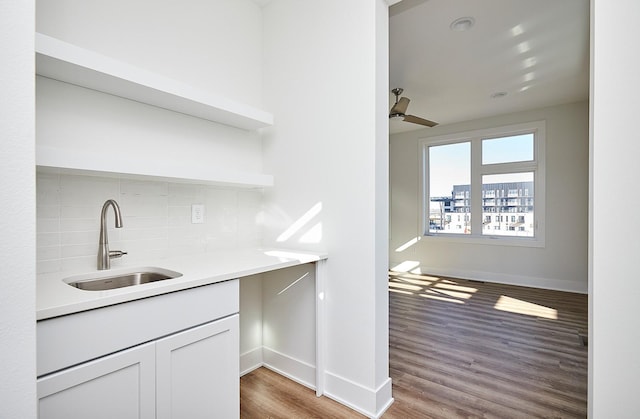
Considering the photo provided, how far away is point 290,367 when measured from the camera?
2.08 m

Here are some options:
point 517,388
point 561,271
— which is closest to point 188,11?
point 517,388

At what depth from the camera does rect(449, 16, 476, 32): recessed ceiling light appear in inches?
96.6

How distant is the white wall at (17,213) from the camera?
2.35ft

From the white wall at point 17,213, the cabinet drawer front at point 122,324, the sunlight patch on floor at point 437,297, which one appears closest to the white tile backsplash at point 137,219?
the cabinet drawer front at point 122,324

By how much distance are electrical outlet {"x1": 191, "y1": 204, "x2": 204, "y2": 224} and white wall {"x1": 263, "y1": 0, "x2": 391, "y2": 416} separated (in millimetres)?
536

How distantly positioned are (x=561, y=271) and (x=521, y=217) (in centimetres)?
93

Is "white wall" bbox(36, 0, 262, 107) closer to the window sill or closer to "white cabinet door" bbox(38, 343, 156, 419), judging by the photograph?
"white cabinet door" bbox(38, 343, 156, 419)

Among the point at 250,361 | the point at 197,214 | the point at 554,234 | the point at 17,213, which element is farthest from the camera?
the point at 554,234

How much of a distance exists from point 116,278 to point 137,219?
333mm

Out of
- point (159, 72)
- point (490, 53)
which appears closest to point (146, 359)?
point (159, 72)

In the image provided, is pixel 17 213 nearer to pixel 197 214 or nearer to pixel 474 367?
pixel 197 214

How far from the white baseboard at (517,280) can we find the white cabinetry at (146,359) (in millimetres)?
4755

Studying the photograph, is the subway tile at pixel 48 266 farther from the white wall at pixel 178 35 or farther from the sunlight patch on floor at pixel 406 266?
the sunlight patch on floor at pixel 406 266

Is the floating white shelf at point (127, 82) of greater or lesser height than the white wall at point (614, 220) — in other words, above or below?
above
